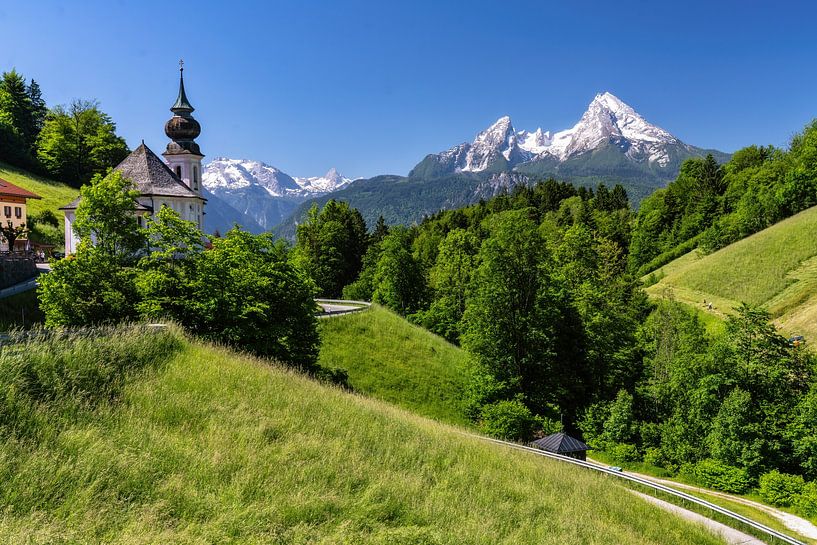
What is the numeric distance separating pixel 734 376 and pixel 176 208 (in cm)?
4619

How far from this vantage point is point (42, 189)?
66.3 metres

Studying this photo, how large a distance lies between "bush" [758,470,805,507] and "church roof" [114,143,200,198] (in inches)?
1882

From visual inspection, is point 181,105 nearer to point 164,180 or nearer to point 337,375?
point 164,180

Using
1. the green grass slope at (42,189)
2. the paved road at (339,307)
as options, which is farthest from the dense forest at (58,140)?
the paved road at (339,307)

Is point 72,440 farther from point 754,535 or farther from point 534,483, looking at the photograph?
point 754,535

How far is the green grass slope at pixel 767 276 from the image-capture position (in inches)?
1823

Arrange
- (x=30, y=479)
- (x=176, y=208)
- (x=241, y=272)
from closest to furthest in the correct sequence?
(x=30, y=479) → (x=241, y=272) → (x=176, y=208)

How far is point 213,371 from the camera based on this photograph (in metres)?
13.4

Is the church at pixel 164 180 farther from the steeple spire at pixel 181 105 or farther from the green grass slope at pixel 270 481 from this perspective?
the green grass slope at pixel 270 481

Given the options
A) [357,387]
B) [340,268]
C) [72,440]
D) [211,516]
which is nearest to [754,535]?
[211,516]

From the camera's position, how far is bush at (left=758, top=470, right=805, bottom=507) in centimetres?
2370

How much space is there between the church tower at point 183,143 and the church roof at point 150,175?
9.07 meters

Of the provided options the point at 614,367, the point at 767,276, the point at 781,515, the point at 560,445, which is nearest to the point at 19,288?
the point at 560,445

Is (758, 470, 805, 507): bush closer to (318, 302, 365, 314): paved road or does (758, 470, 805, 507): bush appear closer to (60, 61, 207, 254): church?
(318, 302, 365, 314): paved road
